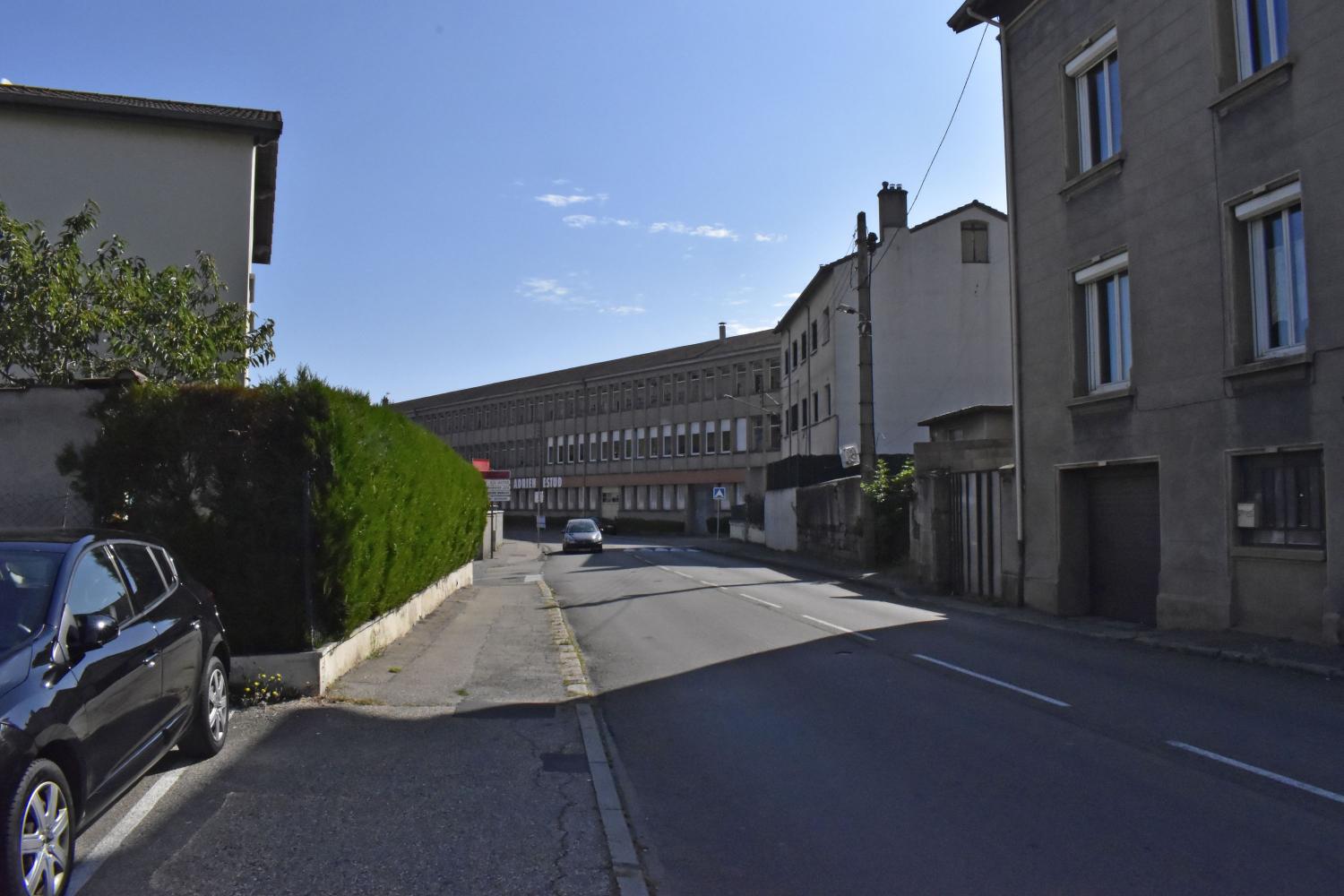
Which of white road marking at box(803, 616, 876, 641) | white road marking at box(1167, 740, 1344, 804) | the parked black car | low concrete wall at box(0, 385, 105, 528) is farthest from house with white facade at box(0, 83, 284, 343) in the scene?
white road marking at box(1167, 740, 1344, 804)

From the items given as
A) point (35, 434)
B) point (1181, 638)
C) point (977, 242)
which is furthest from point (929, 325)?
point (35, 434)

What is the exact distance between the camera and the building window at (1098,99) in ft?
53.4

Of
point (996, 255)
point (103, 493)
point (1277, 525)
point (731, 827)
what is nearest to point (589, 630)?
point (103, 493)

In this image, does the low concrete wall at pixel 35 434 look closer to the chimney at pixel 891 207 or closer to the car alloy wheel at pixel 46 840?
the car alloy wheel at pixel 46 840

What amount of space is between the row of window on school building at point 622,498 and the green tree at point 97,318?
175ft

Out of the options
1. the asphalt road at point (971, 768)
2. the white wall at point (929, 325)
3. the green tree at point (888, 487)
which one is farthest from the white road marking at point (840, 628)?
the white wall at point (929, 325)

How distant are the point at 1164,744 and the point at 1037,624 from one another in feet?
28.6

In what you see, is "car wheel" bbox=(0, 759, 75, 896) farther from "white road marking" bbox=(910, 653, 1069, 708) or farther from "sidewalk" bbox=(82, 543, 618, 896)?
"white road marking" bbox=(910, 653, 1069, 708)

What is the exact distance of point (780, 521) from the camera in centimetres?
4453

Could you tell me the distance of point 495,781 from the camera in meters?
6.57

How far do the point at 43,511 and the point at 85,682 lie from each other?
610cm

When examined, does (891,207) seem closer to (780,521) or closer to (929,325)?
(929,325)

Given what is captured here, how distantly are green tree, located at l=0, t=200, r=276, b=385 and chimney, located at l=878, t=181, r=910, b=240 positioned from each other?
26.5 m

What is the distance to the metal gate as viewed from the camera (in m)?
19.5
